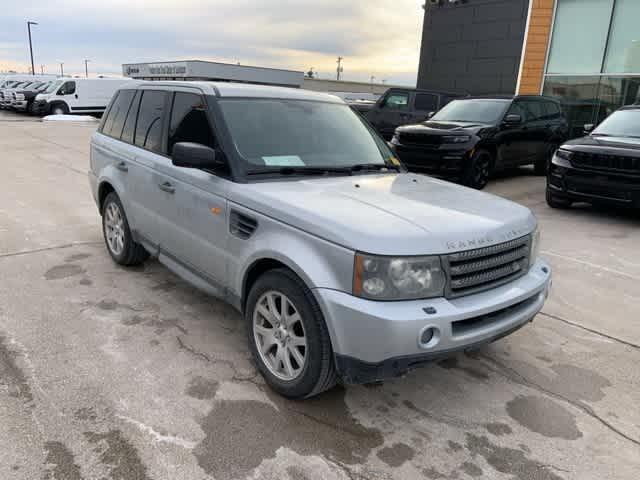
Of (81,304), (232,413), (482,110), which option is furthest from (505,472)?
(482,110)

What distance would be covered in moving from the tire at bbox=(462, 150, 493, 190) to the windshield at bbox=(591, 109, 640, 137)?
181 centimetres

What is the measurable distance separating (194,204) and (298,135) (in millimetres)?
908

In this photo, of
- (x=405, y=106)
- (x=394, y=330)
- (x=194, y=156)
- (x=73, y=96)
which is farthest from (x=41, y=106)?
(x=394, y=330)

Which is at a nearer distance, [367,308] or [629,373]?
[367,308]

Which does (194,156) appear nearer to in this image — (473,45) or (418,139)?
(418,139)

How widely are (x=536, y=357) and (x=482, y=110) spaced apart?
745cm

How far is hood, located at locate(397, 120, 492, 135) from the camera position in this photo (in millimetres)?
9086

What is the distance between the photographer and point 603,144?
764cm

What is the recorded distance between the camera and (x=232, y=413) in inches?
113

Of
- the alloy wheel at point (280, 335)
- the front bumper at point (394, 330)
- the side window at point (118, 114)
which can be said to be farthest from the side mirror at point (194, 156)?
the side window at point (118, 114)

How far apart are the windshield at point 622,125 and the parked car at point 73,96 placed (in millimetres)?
23394

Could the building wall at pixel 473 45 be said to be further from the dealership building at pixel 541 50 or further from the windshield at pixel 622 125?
the windshield at pixel 622 125

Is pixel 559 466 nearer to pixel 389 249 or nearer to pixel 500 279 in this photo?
pixel 500 279

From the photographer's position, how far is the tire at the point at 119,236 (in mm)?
4798
